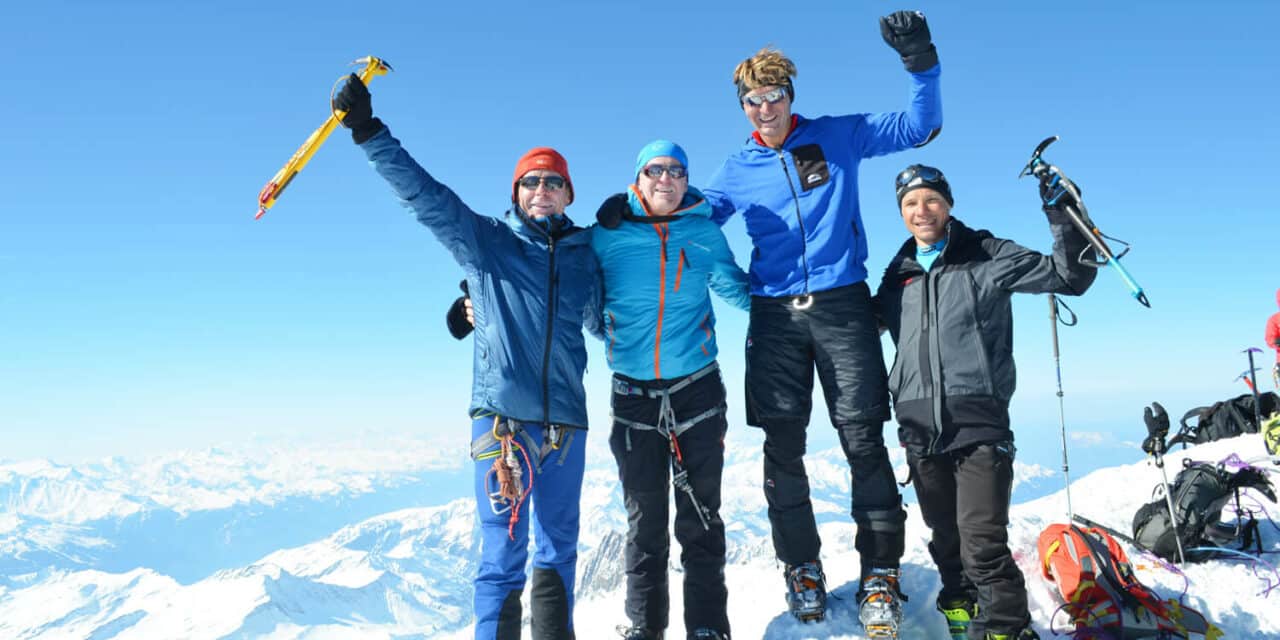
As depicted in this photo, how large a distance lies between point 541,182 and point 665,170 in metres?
1.16

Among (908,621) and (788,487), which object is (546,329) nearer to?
(788,487)

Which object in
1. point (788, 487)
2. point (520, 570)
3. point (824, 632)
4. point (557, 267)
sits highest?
point (557, 267)

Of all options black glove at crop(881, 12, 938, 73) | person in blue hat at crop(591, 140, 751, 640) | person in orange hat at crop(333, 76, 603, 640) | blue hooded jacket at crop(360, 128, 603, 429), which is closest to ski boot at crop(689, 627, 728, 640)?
person in blue hat at crop(591, 140, 751, 640)

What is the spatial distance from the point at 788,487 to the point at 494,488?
2725 millimetres

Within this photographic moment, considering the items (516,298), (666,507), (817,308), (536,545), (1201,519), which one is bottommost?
(1201,519)

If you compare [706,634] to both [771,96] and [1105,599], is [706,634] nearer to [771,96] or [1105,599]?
[1105,599]

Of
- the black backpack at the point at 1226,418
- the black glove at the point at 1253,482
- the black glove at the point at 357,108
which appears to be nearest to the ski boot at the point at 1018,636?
the black glove at the point at 1253,482

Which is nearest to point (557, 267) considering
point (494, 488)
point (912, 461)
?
point (494, 488)

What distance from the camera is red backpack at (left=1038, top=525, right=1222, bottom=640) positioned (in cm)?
543

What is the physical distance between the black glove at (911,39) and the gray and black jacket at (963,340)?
4.94 ft

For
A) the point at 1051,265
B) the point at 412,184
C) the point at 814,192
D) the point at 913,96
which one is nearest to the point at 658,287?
the point at 814,192

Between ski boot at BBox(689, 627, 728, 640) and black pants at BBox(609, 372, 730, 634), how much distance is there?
0.13 feet

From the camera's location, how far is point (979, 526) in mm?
5188

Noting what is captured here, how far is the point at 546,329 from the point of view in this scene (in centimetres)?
548
